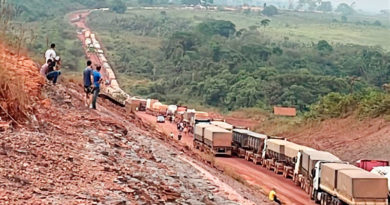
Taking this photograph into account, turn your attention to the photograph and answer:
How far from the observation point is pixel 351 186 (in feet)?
76.8

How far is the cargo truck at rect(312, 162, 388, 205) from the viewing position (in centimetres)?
2339

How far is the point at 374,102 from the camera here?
53.5 metres

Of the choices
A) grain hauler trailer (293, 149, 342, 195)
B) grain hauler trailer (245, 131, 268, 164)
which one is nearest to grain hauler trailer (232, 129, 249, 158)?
grain hauler trailer (245, 131, 268, 164)

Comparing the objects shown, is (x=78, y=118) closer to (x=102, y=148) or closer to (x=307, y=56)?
(x=102, y=148)

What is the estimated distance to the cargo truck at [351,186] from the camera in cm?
2339

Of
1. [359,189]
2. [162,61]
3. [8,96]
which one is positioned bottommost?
[162,61]

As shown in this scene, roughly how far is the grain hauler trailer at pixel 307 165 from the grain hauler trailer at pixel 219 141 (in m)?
11.1

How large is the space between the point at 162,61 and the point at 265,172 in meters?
86.8

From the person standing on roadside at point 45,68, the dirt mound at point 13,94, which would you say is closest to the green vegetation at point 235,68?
the person standing on roadside at point 45,68

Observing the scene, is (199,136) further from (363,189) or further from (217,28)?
(217,28)

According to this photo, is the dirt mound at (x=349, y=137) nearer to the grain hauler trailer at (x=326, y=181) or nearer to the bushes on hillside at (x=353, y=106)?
the bushes on hillside at (x=353, y=106)

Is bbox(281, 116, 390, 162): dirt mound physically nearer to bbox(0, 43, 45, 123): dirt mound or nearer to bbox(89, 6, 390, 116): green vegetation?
bbox(89, 6, 390, 116): green vegetation

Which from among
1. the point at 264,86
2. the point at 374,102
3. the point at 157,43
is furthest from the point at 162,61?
the point at 374,102

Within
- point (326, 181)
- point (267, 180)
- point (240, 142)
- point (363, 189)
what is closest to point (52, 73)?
point (363, 189)
